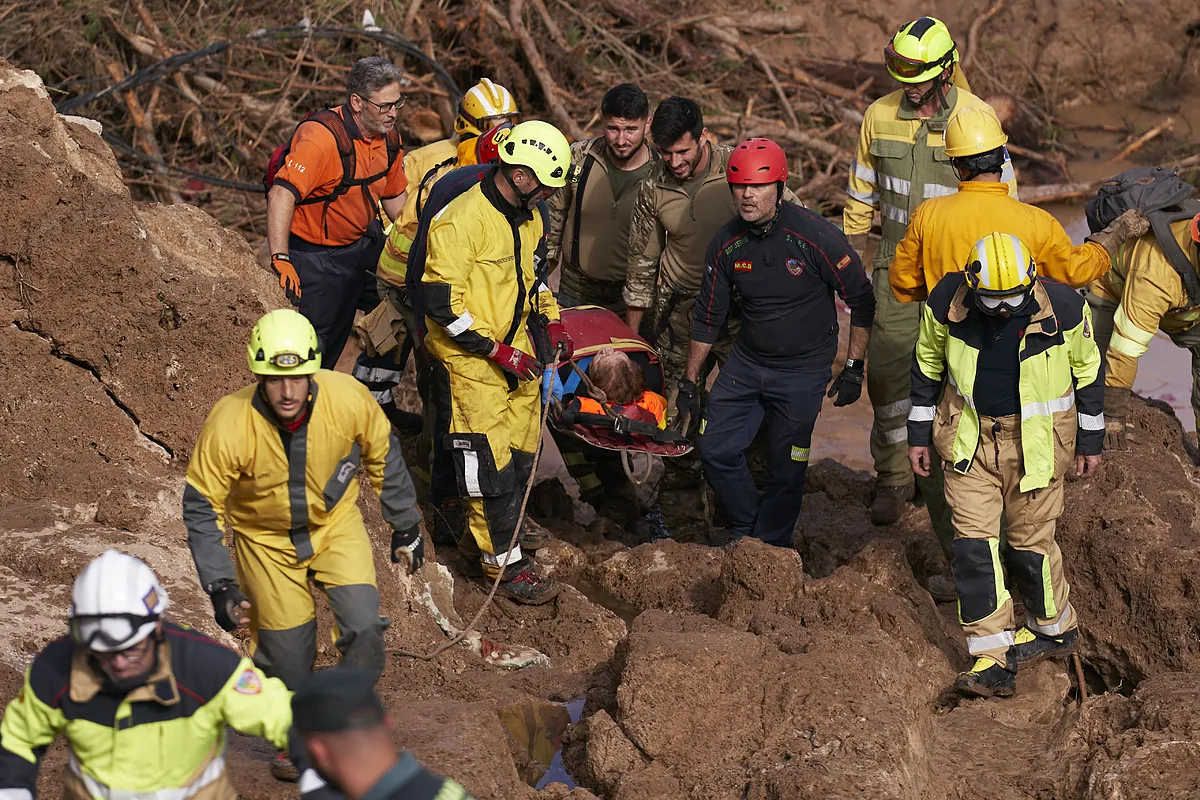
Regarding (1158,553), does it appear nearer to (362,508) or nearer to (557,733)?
(557,733)

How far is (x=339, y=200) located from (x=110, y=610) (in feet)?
13.7

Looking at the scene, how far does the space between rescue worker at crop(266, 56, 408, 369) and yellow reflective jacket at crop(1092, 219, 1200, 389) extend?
13.3 ft

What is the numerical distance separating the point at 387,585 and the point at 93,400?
166 cm

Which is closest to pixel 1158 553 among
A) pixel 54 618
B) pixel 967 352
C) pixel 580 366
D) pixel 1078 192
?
pixel 967 352

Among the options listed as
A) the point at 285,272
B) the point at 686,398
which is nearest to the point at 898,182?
the point at 686,398

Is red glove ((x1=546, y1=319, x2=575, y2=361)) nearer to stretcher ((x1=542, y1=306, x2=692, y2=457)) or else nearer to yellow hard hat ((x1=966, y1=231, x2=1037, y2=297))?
stretcher ((x1=542, y1=306, x2=692, y2=457))

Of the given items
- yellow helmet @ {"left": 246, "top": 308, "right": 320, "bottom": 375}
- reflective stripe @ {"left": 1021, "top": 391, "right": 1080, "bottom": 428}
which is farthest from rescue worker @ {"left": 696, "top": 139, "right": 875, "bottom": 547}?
yellow helmet @ {"left": 246, "top": 308, "right": 320, "bottom": 375}

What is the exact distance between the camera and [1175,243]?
727 cm

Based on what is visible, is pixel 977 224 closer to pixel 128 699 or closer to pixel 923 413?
pixel 923 413

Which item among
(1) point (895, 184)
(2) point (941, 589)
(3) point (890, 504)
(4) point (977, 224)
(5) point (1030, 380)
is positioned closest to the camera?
(5) point (1030, 380)

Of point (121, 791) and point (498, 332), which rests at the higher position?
point (121, 791)

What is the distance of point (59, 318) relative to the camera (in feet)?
21.2

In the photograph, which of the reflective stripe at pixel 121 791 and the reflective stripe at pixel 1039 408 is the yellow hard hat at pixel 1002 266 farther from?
the reflective stripe at pixel 121 791

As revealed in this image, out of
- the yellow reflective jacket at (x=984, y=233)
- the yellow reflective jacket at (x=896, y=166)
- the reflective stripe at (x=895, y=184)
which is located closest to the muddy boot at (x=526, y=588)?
the yellow reflective jacket at (x=984, y=233)
